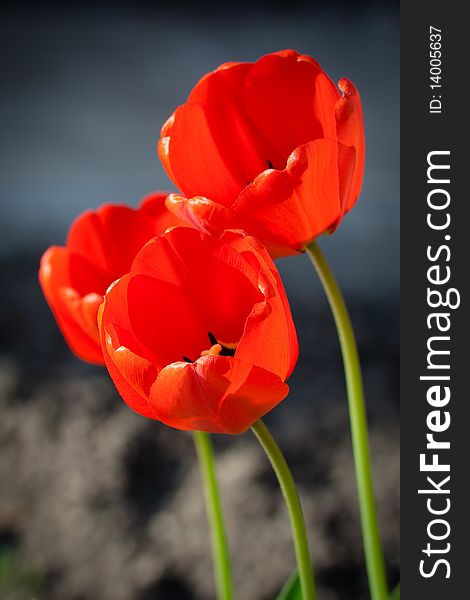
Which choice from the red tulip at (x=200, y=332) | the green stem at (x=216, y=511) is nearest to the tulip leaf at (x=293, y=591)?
the green stem at (x=216, y=511)

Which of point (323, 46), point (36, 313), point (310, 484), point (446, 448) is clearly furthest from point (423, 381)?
point (323, 46)

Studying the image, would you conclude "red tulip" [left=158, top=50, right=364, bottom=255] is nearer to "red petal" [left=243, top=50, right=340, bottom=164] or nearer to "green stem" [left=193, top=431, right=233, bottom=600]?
"red petal" [left=243, top=50, right=340, bottom=164]

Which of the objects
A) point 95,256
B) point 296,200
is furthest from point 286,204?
point 95,256

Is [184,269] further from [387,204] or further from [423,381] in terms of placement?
[387,204]

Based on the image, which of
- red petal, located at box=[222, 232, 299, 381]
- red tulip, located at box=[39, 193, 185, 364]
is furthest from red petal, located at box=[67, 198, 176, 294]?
red petal, located at box=[222, 232, 299, 381]

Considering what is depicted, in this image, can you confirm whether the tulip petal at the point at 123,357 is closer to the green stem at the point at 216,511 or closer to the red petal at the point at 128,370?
the red petal at the point at 128,370
